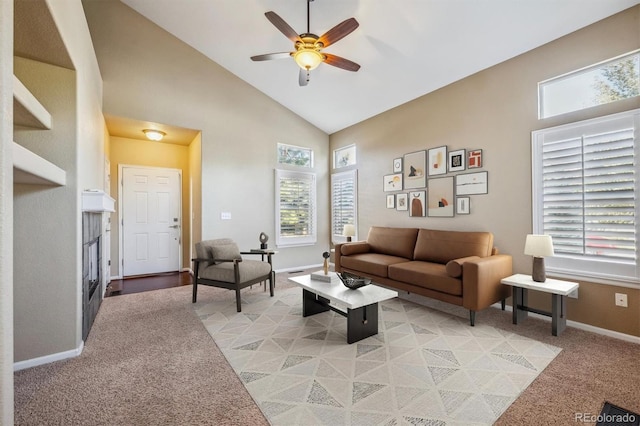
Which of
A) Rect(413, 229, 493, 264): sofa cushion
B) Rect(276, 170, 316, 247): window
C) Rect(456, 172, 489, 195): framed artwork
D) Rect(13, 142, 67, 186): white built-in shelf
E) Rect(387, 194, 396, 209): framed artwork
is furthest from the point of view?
Rect(276, 170, 316, 247): window

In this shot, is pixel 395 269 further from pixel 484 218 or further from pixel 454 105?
pixel 454 105

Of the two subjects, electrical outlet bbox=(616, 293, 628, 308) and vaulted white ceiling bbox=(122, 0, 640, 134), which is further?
vaulted white ceiling bbox=(122, 0, 640, 134)

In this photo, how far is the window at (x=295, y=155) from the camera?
18.9ft

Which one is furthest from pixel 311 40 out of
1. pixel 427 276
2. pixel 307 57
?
pixel 427 276

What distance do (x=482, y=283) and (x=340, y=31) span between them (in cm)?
289

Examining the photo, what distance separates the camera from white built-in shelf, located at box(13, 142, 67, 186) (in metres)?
1.57

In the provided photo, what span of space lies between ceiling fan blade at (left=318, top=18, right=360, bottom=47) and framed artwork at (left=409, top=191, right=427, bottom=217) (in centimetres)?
270

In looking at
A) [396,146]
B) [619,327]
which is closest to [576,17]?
[396,146]

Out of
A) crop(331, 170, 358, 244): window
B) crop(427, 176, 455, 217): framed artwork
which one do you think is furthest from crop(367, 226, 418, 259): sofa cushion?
crop(331, 170, 358, 244): window

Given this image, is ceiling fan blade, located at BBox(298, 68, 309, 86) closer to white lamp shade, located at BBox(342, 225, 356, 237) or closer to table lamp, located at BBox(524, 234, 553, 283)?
white lamp shade, located at BBox(342, 225, 356, 237)

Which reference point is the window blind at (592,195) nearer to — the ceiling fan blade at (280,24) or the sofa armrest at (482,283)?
the sofa armrest at (482,283)

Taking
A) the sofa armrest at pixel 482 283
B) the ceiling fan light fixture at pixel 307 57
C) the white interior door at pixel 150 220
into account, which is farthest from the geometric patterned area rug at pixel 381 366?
the white interior door at pixel 150 220

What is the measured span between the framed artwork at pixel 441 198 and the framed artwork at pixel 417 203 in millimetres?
95

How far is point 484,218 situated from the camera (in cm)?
371
